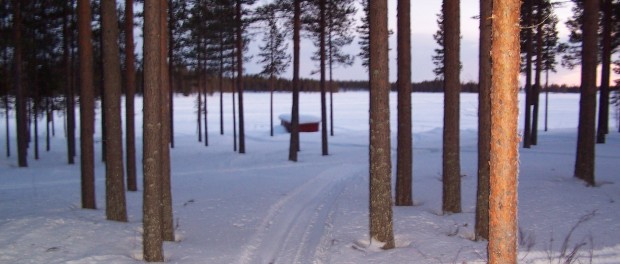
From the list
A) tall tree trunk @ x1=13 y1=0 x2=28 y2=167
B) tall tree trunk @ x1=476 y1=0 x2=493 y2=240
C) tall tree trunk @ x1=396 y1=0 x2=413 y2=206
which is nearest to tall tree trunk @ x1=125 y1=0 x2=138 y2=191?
tall tree trunk @ x1=396 y1=0 x2=413 y2=206

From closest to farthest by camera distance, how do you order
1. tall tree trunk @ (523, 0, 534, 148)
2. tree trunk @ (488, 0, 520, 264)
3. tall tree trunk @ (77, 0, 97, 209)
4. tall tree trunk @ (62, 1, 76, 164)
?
tree trunk @ (488, 0, 520, 264) → tall tree trunk @ (77, 0, 97, 209) → tall tree trunk @ (523, 0, 534, 148) → tall tree trunk @ (62, 1, 76, 164)

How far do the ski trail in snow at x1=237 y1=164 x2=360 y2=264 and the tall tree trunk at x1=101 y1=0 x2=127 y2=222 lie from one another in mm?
2897

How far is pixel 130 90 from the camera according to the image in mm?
13023

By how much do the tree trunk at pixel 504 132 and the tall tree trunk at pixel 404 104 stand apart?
600 centimetres

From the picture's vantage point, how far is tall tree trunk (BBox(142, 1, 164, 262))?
6.43m

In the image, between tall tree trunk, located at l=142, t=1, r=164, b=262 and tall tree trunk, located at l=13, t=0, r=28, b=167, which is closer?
tall tree trunk, located at l=142, t=1, r=164, b=262

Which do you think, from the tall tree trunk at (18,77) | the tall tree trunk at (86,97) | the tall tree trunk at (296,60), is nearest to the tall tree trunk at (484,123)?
the tall tree trunk at (86,97)

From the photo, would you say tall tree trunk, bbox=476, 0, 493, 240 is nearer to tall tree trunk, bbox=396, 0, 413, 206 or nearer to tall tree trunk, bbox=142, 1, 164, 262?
tall tree trunk, bbox=396, 0, 413, 206

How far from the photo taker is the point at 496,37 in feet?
14.6

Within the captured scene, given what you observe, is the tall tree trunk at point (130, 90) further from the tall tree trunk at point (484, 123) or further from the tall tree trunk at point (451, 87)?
the tall tree trunk at point (484, 123)

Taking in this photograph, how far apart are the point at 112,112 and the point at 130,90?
4110 millimetres

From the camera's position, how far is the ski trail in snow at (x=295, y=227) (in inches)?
284

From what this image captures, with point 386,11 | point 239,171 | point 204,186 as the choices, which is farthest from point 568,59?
point 386,11

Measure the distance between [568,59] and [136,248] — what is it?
88.6ft
